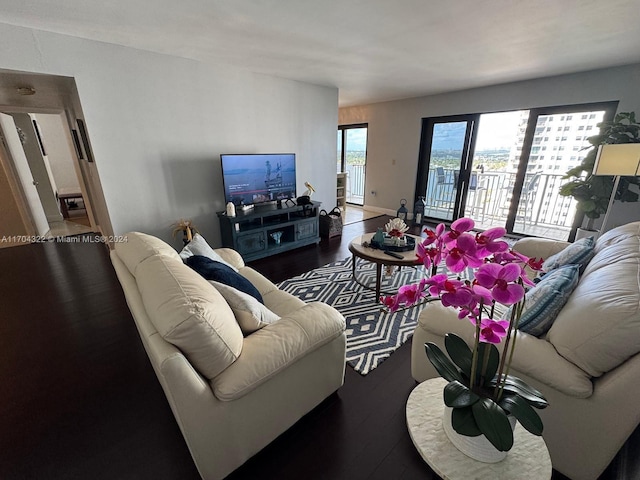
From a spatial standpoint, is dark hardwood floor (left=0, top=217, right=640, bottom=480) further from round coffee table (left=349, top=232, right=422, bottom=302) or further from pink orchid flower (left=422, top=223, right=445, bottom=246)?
pink orchid flower (left=422, top=223, right=445, bottom=246)

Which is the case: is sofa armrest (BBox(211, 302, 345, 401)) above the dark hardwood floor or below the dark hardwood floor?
above

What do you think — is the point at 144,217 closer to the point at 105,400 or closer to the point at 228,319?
the point at 105,400

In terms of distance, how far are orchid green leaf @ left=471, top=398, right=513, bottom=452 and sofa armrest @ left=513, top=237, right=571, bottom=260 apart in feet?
6.42

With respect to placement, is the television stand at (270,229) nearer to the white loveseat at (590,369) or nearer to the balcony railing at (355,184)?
the white loveseat at (590,369)

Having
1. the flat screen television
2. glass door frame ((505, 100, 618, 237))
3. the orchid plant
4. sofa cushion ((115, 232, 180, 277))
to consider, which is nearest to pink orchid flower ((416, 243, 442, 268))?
the orchid plant

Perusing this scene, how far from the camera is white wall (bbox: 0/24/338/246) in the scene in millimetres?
→ 2477

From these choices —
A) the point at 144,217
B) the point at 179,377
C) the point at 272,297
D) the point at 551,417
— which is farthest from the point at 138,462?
the point at 144,217

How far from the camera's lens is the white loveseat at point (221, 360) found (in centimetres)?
95

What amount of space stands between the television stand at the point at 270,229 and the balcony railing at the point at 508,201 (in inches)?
109

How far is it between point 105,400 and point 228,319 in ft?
3.96

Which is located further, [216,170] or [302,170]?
[302,170]

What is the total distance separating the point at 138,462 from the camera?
1278mm

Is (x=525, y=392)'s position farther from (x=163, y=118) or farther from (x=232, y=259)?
(x=163, y=118)

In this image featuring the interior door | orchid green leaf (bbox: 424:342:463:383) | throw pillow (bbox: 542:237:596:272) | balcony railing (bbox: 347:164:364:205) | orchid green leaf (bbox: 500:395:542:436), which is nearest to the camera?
orchid green leaf (bbox: 500:395:542:436)
